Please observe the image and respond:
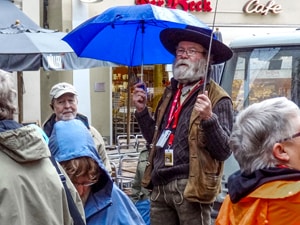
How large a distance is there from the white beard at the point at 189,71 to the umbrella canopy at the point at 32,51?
340 centimetres

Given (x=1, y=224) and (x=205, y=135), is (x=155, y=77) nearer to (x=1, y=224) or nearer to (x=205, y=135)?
(x=205, y=135)

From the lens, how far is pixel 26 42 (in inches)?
318

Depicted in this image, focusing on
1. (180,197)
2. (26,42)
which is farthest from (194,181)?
(26,42)

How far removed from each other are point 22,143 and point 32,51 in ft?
16.7

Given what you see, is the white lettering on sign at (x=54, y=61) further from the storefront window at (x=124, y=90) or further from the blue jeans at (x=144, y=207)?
the storefront window at (x=124, y=90)

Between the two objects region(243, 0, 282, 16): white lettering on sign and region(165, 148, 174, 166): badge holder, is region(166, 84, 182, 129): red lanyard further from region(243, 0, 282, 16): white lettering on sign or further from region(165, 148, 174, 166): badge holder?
region(243, 0, 282, 16): white lettering on sign

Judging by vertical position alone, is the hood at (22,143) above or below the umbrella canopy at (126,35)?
below

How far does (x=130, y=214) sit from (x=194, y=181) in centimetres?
112

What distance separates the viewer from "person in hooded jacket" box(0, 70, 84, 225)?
2852 mm

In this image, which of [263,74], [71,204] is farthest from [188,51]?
[263,74]

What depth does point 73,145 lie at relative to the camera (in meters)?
3.45

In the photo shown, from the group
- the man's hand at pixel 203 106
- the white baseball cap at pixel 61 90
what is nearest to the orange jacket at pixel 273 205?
the man's hand at pixel 203 106

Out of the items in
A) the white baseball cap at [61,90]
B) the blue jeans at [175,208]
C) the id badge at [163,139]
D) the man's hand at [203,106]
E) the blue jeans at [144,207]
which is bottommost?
the blue jeans at [144,207]

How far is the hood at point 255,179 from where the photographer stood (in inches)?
105
